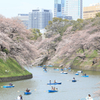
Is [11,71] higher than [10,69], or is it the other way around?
[10,69]

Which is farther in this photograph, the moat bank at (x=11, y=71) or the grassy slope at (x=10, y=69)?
the grassy slope at (x=10, y=69)

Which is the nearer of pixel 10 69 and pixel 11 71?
pixel 11 71

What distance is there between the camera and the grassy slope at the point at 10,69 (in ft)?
143

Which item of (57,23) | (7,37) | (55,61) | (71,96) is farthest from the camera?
(57,23)

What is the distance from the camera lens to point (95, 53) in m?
73.9

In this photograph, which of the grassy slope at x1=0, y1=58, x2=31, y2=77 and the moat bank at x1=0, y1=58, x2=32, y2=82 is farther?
the grassy slope at x1=0, y1=58, x2=31, y2=77

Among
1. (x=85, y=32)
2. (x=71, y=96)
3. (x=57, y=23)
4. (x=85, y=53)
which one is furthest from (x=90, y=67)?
(x=57, y=23)

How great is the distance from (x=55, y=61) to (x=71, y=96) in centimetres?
4989

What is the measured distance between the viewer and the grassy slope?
43719 mm

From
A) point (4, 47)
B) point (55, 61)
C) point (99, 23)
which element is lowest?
point (55, 61)

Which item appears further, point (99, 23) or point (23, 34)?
point (99, 23)

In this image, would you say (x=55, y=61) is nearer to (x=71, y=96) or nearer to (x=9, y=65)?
(x=9, y=65)

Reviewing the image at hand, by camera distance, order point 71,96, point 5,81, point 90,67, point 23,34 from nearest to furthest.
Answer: point 71,96
point 5,81
point 23,34
point 90,67

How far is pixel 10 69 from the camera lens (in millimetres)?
45469
